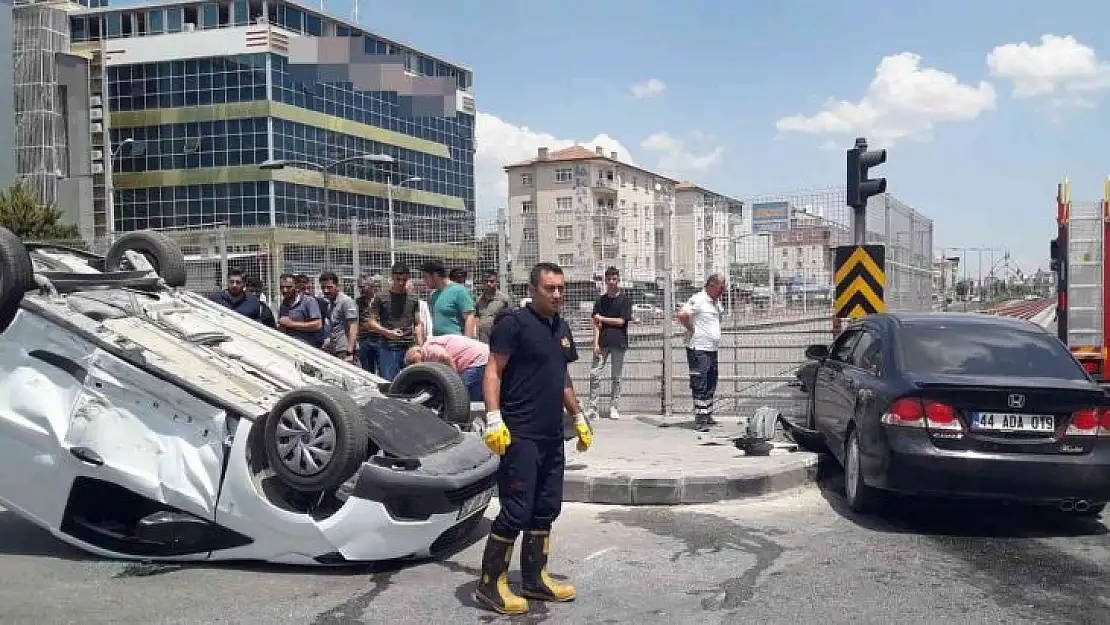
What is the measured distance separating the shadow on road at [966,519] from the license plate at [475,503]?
108 inches

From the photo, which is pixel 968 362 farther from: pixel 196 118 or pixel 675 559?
pixel 196 118

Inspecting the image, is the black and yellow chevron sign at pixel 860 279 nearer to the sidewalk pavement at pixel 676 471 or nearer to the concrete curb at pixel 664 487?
the sidewalk pavement at pixel 676 471

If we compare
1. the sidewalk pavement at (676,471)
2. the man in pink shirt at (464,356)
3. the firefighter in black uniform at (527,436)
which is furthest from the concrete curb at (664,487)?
the firefighter in black uniform at (527,436)

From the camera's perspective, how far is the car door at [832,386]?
7883 mm

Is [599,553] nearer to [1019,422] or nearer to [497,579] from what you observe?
[497,579]

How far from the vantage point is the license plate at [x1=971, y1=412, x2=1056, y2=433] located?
611 centimetres

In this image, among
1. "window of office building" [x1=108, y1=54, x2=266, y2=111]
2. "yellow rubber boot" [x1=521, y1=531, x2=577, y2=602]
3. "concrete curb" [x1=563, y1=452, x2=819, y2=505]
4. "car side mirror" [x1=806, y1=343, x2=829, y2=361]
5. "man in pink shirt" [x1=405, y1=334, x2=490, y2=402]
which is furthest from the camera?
"window of office building" [x1=108, y1=54, x2=266, y2=111]

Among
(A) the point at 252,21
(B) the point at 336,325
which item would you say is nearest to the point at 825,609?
(B) the point at 336,325

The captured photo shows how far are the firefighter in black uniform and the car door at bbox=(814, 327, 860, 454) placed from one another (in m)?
3.60

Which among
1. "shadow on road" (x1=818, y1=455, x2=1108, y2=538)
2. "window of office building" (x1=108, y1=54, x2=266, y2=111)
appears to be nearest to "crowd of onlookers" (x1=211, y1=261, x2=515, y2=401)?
"shadow on road" (x1=818, y1=455, x2=1108, y2=538)

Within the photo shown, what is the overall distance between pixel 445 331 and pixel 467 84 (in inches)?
2921

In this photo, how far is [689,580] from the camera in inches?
210

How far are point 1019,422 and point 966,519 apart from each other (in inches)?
43.0

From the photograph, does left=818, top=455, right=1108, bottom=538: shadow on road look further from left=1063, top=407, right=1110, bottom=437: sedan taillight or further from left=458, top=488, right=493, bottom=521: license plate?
left=458, top=488, right=493, bottom=521: license plate
